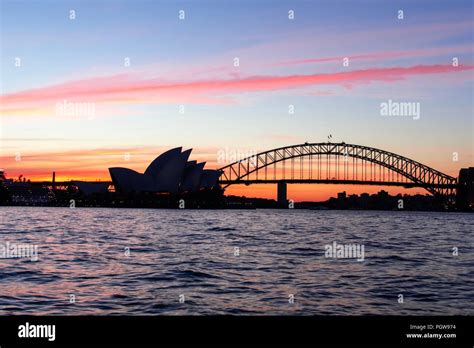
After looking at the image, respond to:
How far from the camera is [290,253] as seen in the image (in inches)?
990

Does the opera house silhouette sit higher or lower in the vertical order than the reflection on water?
higher

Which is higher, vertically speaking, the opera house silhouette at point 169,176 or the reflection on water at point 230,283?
the opera house silhouette at point 169,176

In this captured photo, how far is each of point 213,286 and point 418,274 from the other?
716 cm

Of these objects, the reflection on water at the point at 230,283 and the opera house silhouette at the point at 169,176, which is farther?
the opera house silhouette at the point at 169,176

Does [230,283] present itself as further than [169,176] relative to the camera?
No

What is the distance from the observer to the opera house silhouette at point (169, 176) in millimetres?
124512

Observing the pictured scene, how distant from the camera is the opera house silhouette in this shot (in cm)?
12451

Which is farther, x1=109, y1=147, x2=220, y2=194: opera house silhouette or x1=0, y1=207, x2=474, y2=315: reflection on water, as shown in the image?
x1=109, y1=147, x2=220, y2=194: opera house silhouette

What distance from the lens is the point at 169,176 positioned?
129 meters

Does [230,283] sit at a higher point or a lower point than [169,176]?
lower
